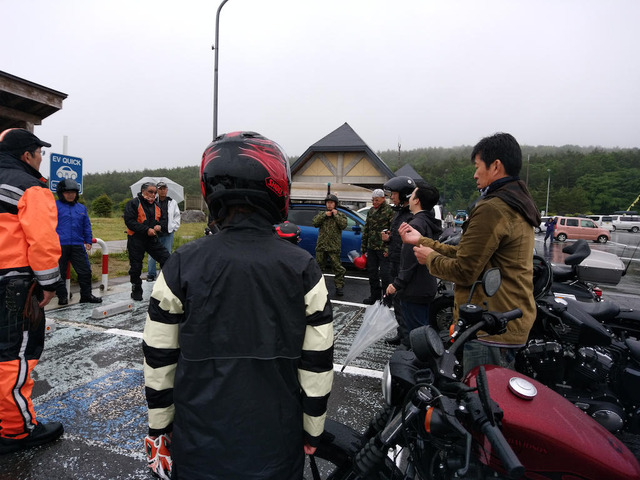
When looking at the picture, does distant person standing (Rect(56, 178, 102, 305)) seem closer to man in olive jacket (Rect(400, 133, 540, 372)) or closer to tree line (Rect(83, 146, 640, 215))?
man in olive jacket (Rect(400, 133, 540, 372))

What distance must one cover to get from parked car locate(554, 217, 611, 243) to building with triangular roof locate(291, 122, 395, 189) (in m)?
15.4

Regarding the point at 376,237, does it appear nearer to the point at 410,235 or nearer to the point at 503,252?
the point at 410,235

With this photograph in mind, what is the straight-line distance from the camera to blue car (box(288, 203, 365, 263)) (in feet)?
31.3

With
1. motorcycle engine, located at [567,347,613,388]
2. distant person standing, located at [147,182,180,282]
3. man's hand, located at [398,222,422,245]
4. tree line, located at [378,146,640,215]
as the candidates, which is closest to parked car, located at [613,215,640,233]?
tree line, located at [378,146,640,215]

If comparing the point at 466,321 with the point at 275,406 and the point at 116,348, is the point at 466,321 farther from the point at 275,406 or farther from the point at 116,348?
the point at 116,348

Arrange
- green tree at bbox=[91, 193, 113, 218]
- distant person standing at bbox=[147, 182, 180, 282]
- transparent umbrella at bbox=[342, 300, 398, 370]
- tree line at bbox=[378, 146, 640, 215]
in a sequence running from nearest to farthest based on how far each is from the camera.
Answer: transparent umbrella at bbox=[342, 300, 398, 370] → distant person standing at bbox=[147, 182, 180, 282] → green tree at bbox=[91, 193, 113, 218] → tree line at bbox=[378, 146, 640, 215]

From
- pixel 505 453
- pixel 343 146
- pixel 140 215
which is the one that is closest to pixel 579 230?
pixel 343 146

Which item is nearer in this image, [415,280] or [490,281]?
[490,281]

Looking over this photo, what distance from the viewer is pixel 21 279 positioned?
2.58 m

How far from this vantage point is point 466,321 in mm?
1613

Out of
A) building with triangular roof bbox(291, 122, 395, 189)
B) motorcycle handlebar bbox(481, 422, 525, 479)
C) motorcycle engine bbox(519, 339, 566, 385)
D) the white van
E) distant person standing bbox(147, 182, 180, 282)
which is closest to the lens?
motorcycle handlebar bbox(481, 422, 525, 479)

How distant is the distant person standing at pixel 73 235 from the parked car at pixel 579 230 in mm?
29980

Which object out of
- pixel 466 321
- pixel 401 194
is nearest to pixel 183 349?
pixel 466 321

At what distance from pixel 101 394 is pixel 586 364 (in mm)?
4009
